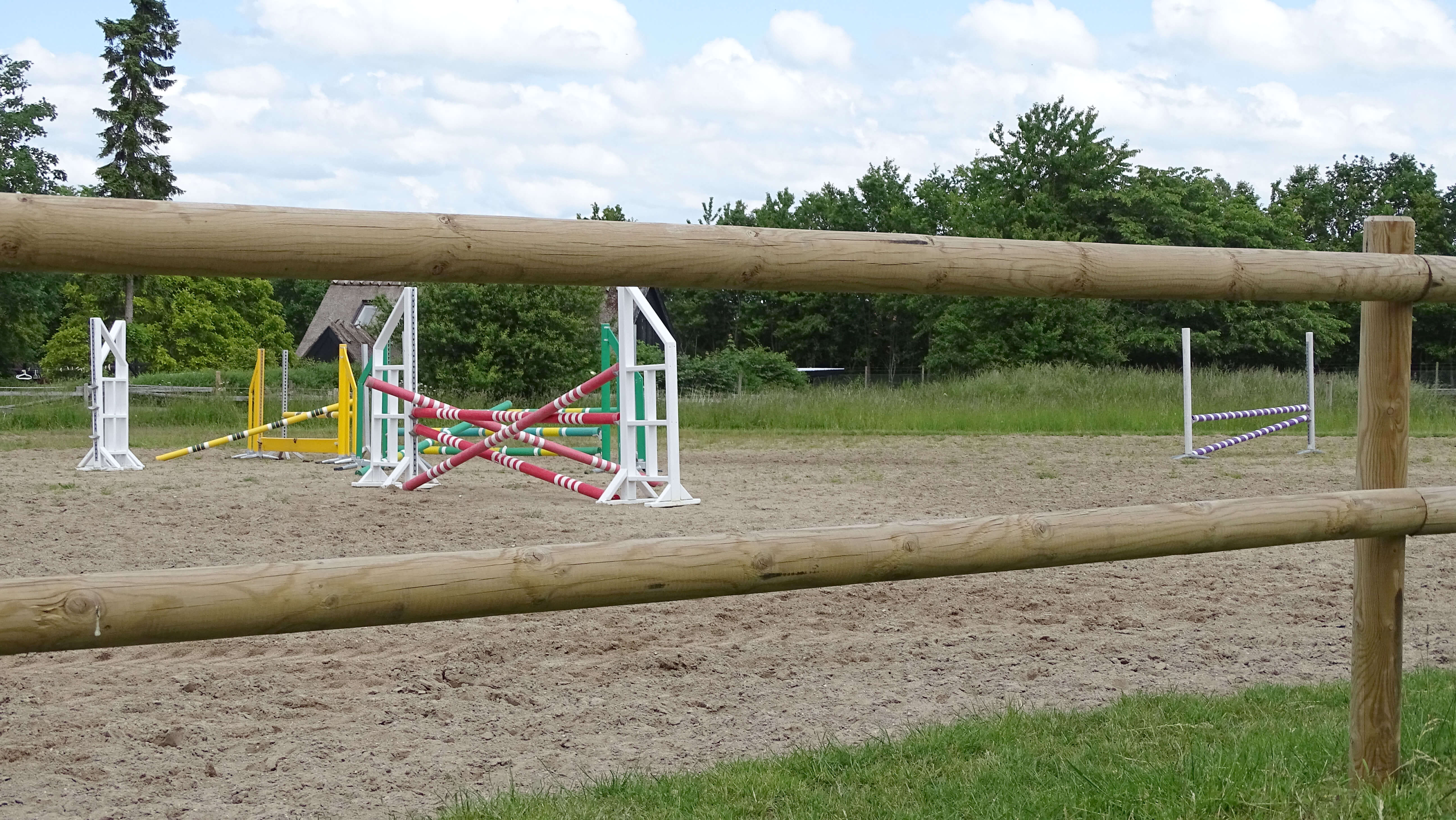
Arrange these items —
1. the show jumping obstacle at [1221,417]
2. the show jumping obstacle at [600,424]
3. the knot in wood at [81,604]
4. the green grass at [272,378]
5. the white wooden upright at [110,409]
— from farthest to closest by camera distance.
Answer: the green grass at [272,378] < the show jumping obstacle at [1221,417] < the white wooden upright at [110,409] < the show jumping obstacle at [600,424] < the knot in wood at [81,604]

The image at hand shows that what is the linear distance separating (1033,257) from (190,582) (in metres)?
1.51

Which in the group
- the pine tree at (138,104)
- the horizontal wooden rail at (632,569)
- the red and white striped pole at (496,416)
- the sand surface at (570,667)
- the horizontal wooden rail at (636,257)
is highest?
the pine tree at (138,104)

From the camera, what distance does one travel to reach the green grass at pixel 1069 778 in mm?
2461

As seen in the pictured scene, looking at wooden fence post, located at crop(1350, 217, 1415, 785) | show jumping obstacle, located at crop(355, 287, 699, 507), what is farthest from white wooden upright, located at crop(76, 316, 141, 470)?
wooden fence post, located at crop(1350, 217, 1415, 785)

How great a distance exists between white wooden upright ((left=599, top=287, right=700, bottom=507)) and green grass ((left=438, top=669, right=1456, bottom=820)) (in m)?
5.30

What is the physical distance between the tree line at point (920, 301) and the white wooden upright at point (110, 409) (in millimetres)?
16954

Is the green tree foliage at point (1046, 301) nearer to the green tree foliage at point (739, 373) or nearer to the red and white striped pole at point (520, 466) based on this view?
the green tree foliage at point (739, 373)

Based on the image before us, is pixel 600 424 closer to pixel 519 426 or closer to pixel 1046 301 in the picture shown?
pixel 519 426

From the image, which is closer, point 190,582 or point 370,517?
point 190,582

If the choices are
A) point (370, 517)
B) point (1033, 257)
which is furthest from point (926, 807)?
point (370, 517)

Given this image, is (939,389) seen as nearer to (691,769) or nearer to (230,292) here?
(691,769)

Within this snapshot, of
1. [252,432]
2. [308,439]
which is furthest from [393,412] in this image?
[308,439]

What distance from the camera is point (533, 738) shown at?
10.9 ft

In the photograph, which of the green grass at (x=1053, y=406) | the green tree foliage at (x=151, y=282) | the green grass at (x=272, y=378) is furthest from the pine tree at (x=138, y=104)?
the green grass at (x=1053, y=406)
